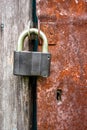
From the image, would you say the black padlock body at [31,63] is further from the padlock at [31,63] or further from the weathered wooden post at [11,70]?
the weathered wooden post at [11,70]

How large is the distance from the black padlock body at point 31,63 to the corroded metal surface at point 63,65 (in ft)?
0.17

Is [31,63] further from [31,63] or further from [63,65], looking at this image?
[63,65]

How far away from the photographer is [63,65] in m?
1.04

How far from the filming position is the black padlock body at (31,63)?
0.99 m

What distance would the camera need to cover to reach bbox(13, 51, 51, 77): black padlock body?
0.99 metres

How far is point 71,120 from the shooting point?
1045mm

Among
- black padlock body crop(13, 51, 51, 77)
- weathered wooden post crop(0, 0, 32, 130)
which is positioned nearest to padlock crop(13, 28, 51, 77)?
black padlock body crop(13, 51, 51, 77)

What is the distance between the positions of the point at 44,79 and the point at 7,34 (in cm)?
19

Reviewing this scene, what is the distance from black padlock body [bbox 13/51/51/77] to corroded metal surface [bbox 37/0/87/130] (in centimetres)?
5

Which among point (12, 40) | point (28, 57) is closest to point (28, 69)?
point (28, 57)

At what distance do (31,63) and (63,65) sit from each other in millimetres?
109

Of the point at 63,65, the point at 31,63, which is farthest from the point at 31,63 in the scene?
the point at 63,65

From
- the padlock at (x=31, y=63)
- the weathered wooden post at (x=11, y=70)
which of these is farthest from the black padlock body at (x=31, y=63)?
→ the weathered wooden post at (x=11, y=70)

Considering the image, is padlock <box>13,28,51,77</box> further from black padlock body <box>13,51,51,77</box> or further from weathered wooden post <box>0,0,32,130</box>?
weathered wooden post <box>0,0,32,130</box>
